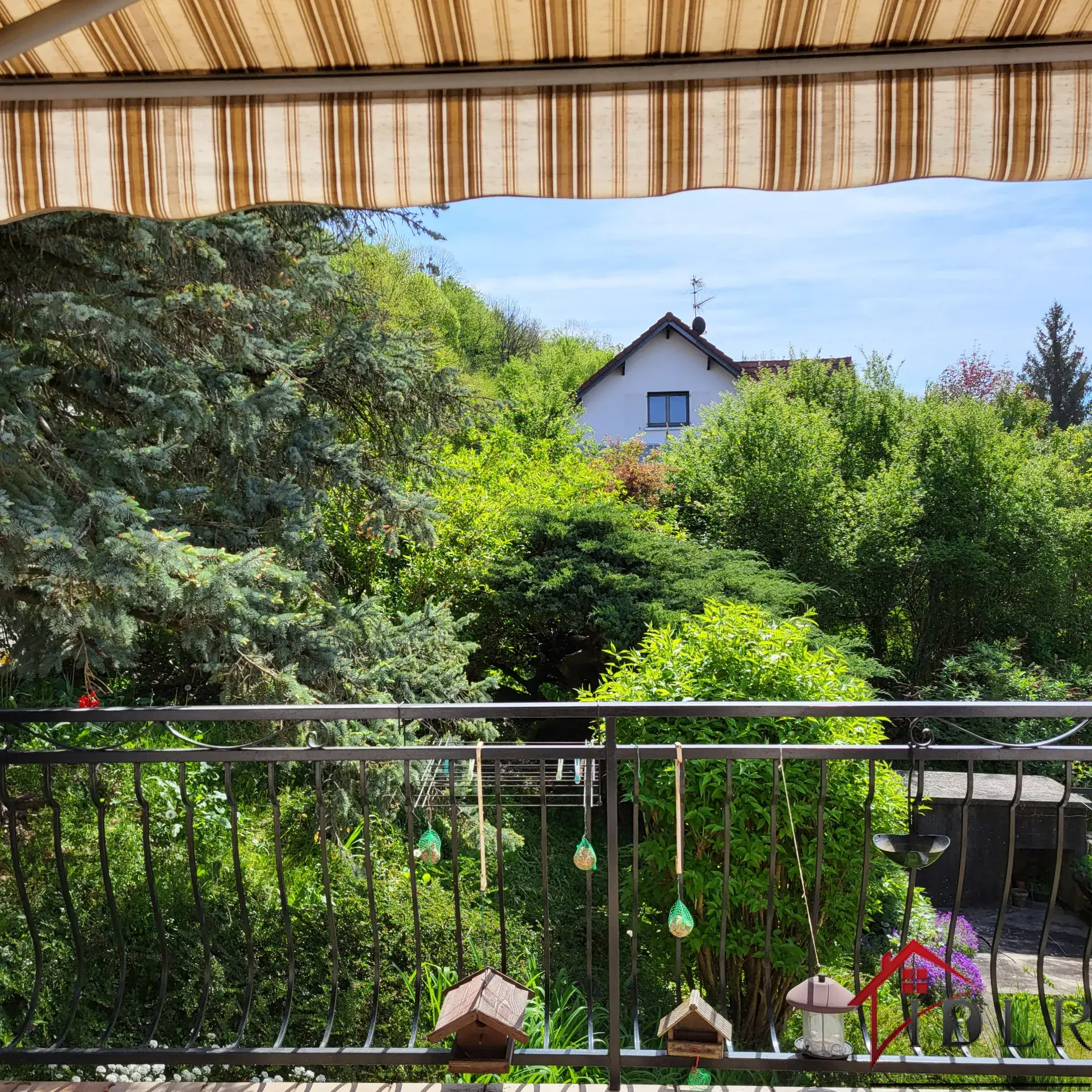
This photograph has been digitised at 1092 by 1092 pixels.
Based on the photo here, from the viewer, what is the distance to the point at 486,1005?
7.15ft

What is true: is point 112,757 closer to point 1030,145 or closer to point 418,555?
point 1030,145

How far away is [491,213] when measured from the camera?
56.6m

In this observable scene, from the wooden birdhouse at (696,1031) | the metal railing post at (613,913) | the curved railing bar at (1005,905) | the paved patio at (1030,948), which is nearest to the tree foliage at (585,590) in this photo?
the paved patio at (1030,948)

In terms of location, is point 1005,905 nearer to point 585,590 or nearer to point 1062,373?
point 585,590

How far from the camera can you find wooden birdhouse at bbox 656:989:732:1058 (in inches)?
87.1

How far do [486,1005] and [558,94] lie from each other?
6.68 ft

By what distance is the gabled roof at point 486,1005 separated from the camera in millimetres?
2148

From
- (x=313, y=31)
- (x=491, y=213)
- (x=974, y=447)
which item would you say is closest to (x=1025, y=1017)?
(x=313, y=31)

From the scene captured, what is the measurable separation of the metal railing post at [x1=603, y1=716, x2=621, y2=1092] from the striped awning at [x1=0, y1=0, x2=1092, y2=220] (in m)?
1.32

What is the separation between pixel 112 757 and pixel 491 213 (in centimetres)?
5837

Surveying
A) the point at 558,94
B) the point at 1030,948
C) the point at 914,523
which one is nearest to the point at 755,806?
the point at 558,94

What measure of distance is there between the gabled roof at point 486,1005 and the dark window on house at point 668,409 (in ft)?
83.8

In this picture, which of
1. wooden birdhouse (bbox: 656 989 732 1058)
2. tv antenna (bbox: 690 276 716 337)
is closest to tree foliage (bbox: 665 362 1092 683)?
wooden birdhouse (bbox: 656 989 732 1058)

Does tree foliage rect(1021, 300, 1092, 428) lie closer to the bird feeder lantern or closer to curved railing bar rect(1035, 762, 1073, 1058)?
curved railing bar rect(1035, 762, 1073, 1058)
